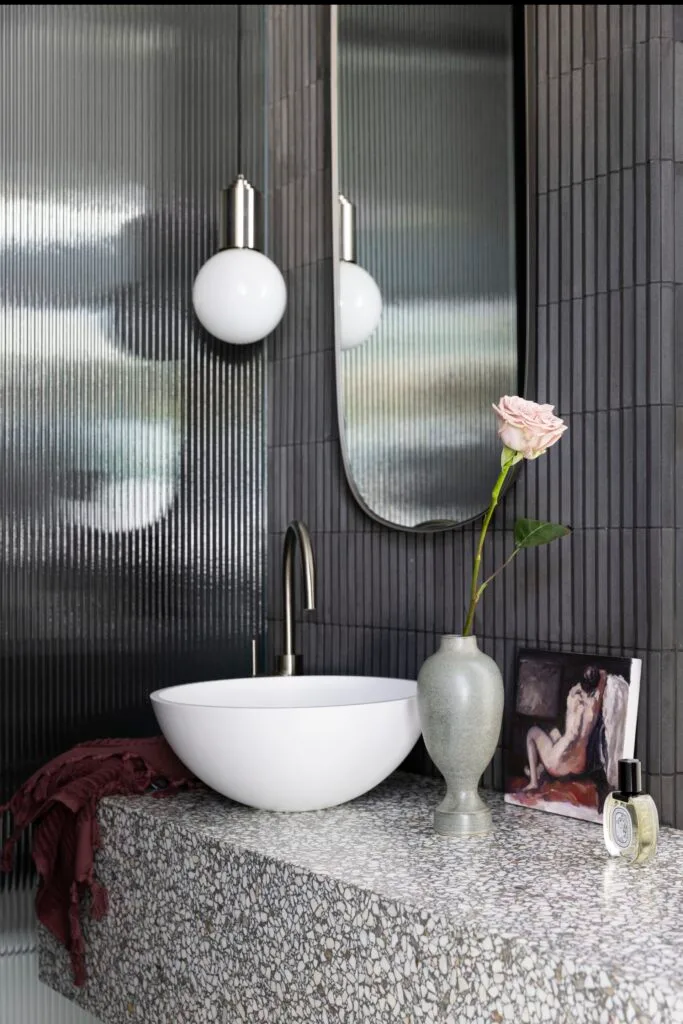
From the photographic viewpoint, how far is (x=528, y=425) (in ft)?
→ 4.91

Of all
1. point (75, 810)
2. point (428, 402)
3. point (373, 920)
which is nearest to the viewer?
point (373, 920)

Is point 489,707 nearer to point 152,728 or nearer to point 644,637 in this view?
point 644,637

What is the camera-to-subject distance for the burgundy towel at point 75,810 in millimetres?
1746

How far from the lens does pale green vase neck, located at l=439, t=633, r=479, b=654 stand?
1.55 m

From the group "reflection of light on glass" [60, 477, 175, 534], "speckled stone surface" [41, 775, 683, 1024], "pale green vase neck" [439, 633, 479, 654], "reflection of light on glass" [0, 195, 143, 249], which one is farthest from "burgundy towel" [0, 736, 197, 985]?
"reflection of light on glass" [0, 195, 143, 249]

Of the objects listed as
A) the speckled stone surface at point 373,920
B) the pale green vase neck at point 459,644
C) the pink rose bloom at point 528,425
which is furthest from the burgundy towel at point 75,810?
the pink rose bloom at point 528,425

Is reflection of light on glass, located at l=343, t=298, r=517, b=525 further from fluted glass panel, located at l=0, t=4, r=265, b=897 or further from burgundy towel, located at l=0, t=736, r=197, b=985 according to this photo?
burgundy towel, located at l=0, t=736, r=197, b=985

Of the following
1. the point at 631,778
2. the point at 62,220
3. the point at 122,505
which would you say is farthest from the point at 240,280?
the point at 631,778

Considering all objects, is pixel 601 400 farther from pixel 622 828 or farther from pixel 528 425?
pixel 622 828

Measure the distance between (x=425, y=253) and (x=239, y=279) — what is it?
356mm

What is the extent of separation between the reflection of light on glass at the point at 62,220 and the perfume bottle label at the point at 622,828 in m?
1.38

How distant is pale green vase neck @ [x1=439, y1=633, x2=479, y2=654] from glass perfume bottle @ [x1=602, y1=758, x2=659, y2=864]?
259 millimetres

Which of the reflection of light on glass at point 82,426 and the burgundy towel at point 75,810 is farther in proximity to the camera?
the reflection of light on glass at point 82,426

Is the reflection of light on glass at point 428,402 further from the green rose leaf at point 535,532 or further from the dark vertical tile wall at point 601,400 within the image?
the green rose leaf at point 535,532
